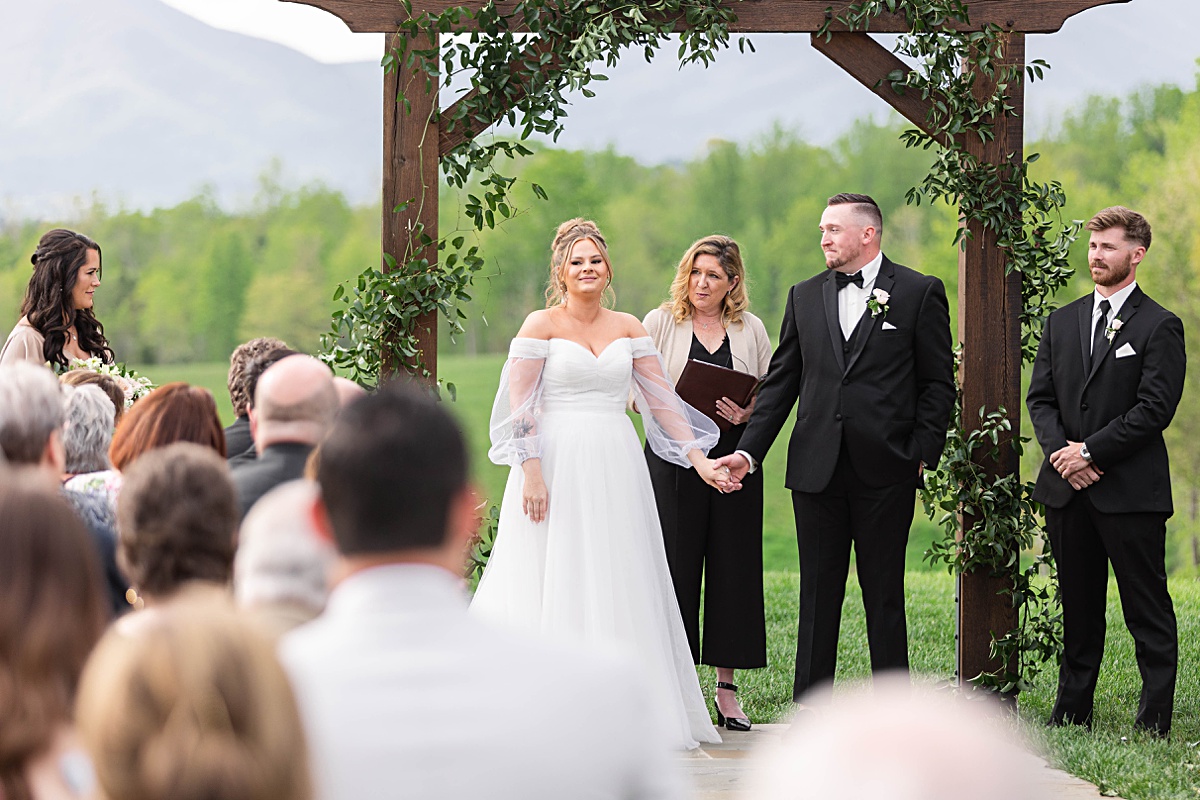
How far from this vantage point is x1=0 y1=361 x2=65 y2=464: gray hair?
2.77 metres

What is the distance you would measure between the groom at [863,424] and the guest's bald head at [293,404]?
2.53m

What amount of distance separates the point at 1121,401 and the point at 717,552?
167cm

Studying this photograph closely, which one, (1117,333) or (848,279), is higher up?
(848,279)

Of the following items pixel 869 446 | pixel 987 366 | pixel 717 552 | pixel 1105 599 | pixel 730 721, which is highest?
pixel 987 366

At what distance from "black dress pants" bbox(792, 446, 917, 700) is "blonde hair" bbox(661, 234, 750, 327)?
2.72 ft

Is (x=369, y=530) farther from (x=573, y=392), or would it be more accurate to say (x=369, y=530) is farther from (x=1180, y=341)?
(x=1180, y=341)

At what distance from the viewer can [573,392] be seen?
191 inches

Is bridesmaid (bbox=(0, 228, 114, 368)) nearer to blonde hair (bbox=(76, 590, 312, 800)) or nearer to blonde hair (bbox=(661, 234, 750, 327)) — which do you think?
blonde hair (bbox=(661, 234, 750, 327))

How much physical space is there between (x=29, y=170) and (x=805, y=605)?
5334cm

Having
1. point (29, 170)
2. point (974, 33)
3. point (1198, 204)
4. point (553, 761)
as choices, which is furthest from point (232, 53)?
point (553, 761)

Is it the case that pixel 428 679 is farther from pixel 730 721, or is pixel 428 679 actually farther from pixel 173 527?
pixel 730 721

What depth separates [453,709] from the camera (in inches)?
53.9

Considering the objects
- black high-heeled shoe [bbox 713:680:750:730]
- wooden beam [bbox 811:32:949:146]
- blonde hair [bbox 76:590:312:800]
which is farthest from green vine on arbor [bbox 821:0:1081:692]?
blonde hair [bbox 76:590:312:800]

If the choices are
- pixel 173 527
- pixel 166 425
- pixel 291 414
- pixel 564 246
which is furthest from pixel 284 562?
pixel 564 246
